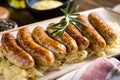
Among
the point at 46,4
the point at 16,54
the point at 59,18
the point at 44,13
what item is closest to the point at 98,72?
the point at 16,54

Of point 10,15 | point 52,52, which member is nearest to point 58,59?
point 52,52

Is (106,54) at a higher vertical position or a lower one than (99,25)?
lower

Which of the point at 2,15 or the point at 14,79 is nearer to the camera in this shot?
the point at 14,79

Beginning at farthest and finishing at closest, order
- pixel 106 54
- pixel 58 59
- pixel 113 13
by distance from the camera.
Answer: pixel 113 13 < pixel 106 54 < pixel 58 59

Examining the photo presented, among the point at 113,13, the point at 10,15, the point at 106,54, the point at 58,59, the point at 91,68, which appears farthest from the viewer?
the point at 10,15

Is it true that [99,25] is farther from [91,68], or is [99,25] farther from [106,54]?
[91,68]

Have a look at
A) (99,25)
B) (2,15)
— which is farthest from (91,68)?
(2,15)

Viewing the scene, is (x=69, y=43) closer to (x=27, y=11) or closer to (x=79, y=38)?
(x=79, y=38)
